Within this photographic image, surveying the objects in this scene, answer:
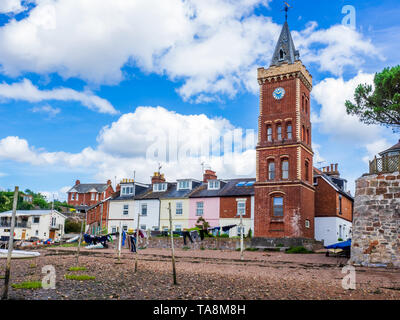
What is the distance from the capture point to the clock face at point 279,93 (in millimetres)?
41406

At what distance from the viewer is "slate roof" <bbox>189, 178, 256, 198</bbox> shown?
4666cm

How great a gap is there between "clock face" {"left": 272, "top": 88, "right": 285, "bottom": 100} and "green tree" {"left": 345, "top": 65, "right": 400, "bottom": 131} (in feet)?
46.4

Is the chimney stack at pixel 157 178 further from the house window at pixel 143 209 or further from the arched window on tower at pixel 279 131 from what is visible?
the arched window on tower at pixel 279 131

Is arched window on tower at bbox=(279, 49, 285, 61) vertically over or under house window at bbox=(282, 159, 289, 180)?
over

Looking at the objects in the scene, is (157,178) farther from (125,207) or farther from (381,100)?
(381,100)

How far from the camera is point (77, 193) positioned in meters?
93.1

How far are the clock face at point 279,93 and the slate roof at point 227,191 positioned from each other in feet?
37.8

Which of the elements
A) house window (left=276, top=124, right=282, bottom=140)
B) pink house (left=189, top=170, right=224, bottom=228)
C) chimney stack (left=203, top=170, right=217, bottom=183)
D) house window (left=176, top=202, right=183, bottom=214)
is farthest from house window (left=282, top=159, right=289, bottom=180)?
house window (left=176, top=202, right=183, bottom=214)

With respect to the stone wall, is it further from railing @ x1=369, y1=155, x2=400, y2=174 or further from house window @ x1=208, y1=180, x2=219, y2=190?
house window @ x1=208, y1=180, x2=219, y2=190

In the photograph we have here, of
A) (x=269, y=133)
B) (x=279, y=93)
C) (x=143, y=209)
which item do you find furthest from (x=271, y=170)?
(x=143, y=209)

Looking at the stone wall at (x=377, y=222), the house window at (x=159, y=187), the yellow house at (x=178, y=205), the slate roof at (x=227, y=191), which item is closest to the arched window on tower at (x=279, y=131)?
the slate roof at (x=227, y=191)

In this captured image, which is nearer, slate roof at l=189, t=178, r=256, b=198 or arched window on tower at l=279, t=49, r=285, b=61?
arched window on tower at l=279, t=49, r=285, b=61

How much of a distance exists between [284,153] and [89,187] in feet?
210
